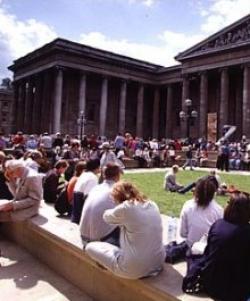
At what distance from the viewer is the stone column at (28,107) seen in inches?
1983

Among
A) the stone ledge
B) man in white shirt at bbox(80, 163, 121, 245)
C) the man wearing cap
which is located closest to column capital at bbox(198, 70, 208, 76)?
the stone ledge

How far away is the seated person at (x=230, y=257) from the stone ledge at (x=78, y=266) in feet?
0.75

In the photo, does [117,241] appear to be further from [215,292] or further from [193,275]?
[215,292]

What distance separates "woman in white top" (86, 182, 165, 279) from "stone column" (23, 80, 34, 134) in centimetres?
4741

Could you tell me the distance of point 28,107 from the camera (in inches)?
2008

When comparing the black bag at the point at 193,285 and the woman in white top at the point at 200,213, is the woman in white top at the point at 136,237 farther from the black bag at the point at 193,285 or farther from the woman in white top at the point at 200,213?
the woman in white top at the point at 200,213

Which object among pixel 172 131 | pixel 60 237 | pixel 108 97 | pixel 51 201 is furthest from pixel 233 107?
pixel 60 237

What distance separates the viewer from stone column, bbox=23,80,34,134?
50.4 m

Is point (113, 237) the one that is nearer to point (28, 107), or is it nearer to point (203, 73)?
point (203, 73)

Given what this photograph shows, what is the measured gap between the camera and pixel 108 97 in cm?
4950

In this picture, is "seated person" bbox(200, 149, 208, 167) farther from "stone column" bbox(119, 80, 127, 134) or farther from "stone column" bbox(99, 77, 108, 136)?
"stone column" bbox(119, 80, 127, 134)

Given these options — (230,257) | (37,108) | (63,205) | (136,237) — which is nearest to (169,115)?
(37,108)

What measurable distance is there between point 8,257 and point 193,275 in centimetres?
366

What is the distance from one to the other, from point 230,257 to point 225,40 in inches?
1595
